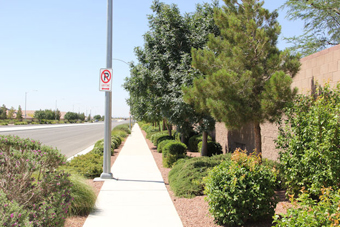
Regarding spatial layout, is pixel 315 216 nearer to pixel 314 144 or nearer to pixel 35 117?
pixel 314 144

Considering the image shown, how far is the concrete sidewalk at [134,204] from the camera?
5.60 metres

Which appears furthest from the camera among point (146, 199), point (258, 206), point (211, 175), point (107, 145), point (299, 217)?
point (107, 145)

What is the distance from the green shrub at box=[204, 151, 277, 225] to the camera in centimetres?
503

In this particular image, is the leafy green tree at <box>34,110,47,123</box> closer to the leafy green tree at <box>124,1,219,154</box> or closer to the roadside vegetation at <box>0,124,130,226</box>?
the leafy green tree at <box>124,1,219,154</box>

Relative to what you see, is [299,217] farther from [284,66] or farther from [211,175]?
[284,66]

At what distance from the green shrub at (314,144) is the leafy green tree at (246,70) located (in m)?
0.91

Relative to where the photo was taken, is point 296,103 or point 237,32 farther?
point 237,32

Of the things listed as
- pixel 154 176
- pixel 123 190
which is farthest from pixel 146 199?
pixel 154 176

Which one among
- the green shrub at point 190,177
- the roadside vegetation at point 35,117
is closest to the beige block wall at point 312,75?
the green shrub at point 190,177

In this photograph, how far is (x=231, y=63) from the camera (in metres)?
7.43

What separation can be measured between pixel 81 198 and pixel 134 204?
122 cm

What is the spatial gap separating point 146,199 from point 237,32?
459 centimetres

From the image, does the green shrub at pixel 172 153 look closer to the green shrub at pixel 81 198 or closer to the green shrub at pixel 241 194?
the green shrub at pixel 81 198

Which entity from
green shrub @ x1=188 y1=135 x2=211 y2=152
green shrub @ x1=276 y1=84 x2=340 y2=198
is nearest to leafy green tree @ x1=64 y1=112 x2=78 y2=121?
green shrub @ x1=188 y1=135 x2=211 y2=152
